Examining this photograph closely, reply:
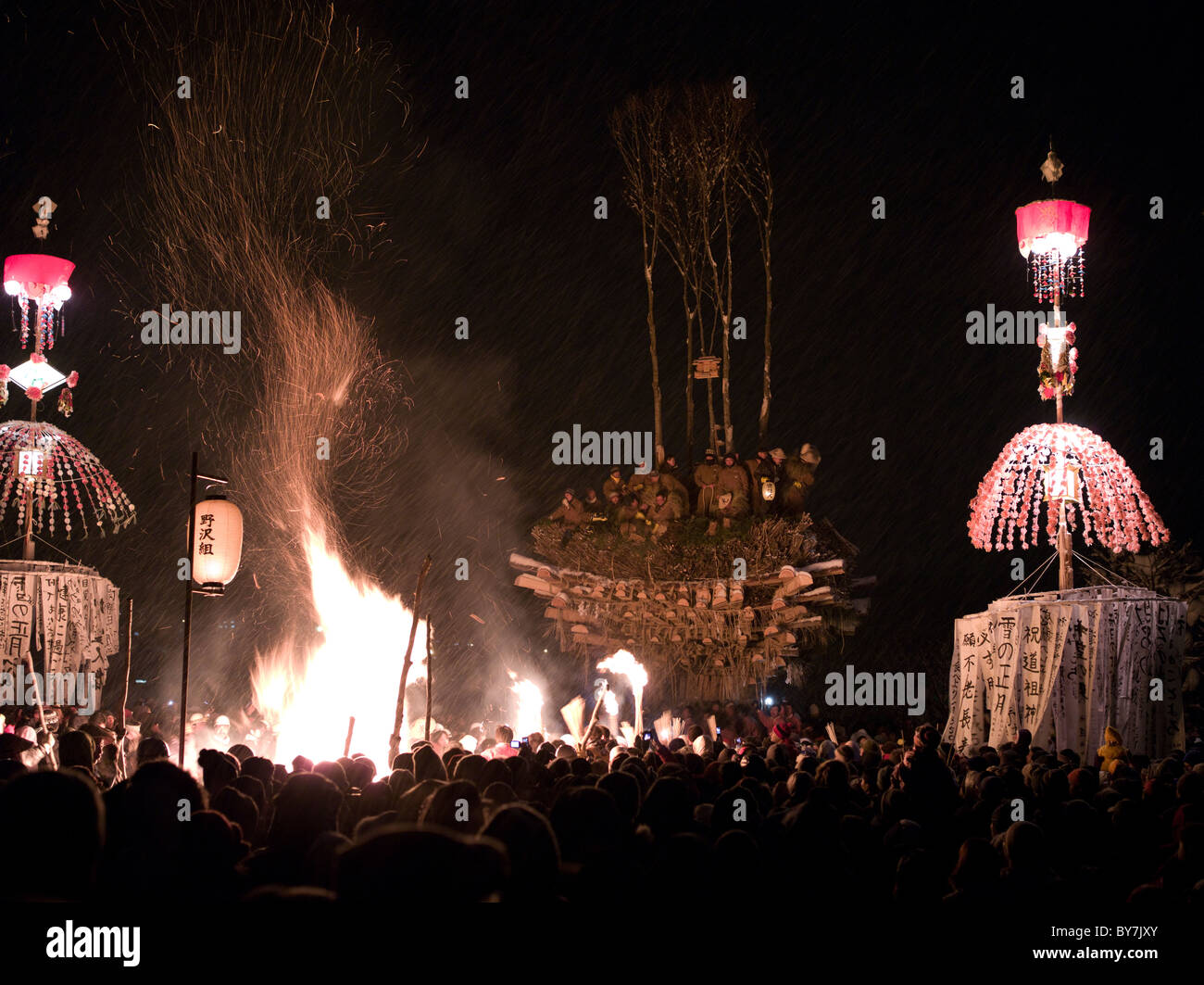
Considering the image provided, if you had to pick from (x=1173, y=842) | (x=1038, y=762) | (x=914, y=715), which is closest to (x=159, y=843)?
(x=1173, y=842)

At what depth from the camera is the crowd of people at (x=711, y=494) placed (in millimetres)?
16562

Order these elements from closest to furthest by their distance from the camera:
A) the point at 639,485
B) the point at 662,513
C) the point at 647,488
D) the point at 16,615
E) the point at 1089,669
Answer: the point at 1089,669 → the point at 16,615 → the point at 662,513 → the point at 647,488 → the point at 639,485

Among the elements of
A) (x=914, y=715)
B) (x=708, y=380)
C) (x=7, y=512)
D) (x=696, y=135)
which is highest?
(x=696, y=135)

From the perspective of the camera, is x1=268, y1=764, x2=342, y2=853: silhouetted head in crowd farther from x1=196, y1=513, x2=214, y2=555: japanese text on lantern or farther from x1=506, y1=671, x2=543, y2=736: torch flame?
x1=506, y1=671, x2=543, y2=736: torch flame

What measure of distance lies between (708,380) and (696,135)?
4.15 meters

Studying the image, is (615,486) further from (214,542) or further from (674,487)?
(214,542)

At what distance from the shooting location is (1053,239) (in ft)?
47.2

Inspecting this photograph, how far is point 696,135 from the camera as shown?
16.9 metres

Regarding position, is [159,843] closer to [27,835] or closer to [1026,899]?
[27,835]

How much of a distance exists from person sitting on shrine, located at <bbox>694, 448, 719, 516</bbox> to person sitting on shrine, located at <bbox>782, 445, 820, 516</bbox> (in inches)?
44.3

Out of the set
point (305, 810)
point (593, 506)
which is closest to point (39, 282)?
point (593, 506)

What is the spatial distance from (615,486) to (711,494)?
5.78 ft

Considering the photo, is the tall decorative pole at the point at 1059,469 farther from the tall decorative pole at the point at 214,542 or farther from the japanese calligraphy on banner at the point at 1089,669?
the tall decorative pole at the point at 214,542

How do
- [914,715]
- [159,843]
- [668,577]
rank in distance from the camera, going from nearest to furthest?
1. [159,843]
2. [668,577]
3. [914,715]
